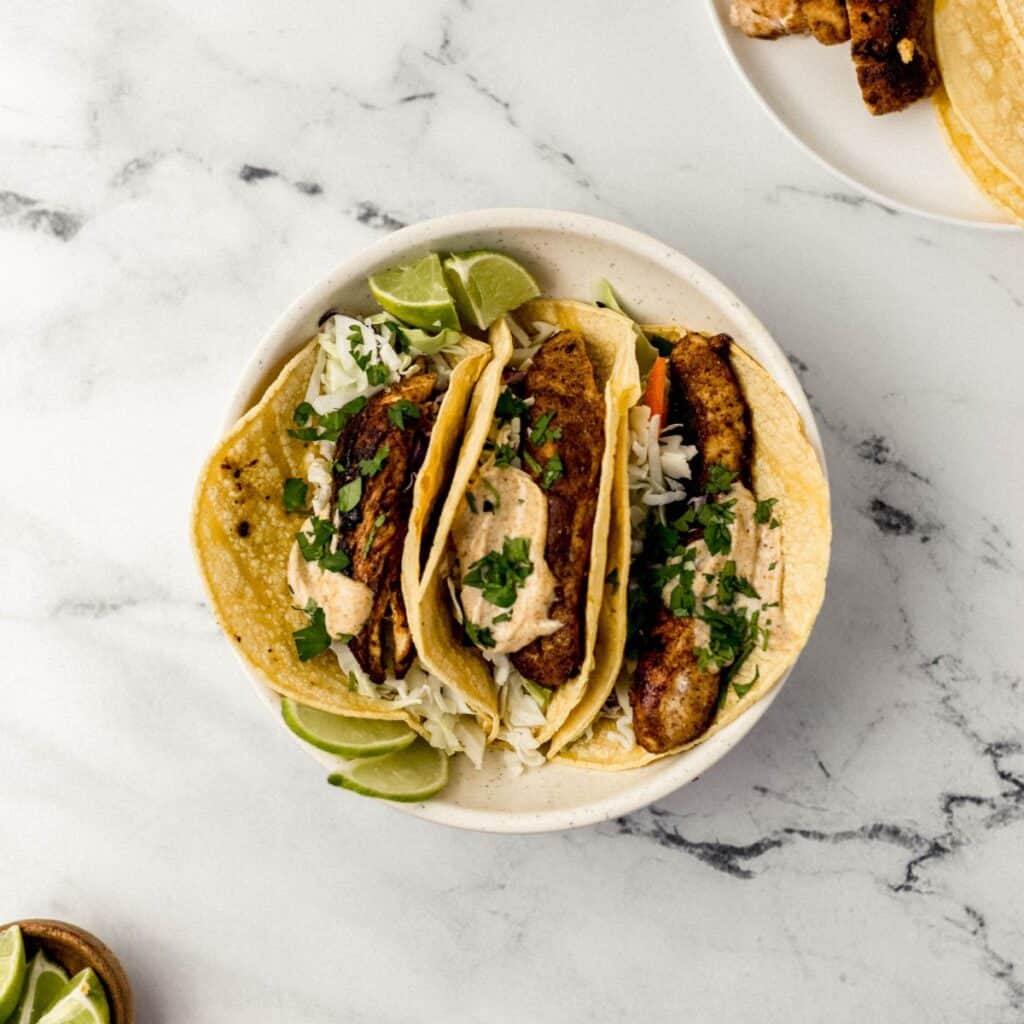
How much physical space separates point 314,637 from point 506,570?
0.46 m

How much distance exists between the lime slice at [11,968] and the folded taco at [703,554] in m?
1.40

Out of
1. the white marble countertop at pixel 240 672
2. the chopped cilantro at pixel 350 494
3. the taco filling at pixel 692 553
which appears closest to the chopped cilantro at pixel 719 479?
the taco filling at pixel 692 553

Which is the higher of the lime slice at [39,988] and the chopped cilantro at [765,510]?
the chopped cilantro at [765,510]

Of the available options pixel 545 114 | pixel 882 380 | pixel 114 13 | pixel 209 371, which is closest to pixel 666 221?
pixel 545 114

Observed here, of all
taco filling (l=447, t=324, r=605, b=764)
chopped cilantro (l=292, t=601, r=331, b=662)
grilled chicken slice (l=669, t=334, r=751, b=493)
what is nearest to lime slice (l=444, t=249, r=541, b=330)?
taco filling (l=447, t=324, r=605, b=764)

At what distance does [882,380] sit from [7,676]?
2314 millimetres

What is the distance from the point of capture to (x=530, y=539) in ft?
8.12

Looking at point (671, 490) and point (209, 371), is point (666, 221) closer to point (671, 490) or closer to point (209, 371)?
point (671, 490)

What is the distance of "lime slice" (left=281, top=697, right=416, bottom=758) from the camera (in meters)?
2.62

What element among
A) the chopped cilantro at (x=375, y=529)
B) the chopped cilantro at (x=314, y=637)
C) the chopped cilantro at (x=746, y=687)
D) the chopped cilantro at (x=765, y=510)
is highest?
the chopped cilantro at (x=765, y=510)

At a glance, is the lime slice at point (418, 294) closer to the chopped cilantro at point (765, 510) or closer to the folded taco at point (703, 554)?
the folded taco at point (703, 554)

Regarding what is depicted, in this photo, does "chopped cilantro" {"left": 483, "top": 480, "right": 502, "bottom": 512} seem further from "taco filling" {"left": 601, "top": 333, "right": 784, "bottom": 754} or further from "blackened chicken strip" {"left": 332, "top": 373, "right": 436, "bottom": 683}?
"taco filling" {"left": 601, "top": 333, "right": 784, "bottom": 754}

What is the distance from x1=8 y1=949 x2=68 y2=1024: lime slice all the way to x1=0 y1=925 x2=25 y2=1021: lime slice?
0.14 feet

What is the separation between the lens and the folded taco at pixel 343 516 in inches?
101
